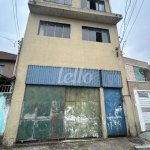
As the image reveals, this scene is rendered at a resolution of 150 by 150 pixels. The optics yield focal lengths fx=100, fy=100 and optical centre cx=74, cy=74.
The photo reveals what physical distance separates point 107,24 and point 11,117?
364 inches

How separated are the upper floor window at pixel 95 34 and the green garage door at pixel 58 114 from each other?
161 inches

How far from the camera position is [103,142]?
16.7 ft

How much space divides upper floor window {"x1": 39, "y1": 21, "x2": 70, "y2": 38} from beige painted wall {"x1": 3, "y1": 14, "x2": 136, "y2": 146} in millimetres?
287

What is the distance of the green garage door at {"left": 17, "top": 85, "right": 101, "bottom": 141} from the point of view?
517 cm

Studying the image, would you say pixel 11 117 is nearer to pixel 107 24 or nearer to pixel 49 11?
pixel 49 11

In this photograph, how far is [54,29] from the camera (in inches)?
290

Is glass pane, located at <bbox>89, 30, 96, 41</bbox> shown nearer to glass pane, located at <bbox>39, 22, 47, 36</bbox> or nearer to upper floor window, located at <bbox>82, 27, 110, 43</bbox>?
upper floor window, located at <bbox>82, 27, 110, 43</bbox>

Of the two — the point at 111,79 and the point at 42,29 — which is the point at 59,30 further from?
the point at 111,79

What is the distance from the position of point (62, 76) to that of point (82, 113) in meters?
2.47

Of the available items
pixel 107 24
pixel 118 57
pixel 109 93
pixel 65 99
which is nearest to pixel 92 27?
pixel 107 24

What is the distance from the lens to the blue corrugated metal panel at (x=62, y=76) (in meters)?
5.79

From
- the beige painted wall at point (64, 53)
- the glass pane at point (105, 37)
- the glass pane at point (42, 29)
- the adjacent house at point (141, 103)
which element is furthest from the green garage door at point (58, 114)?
the glass pane at point (105, 37)

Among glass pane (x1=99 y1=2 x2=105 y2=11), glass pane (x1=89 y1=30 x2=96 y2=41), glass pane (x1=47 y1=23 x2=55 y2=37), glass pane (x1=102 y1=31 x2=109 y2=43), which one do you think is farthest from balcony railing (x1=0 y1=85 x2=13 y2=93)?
glass pane (x1=99 y1=2 x2=105 y2=11)

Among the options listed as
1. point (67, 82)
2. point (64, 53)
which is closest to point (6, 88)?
point (67, 82)
